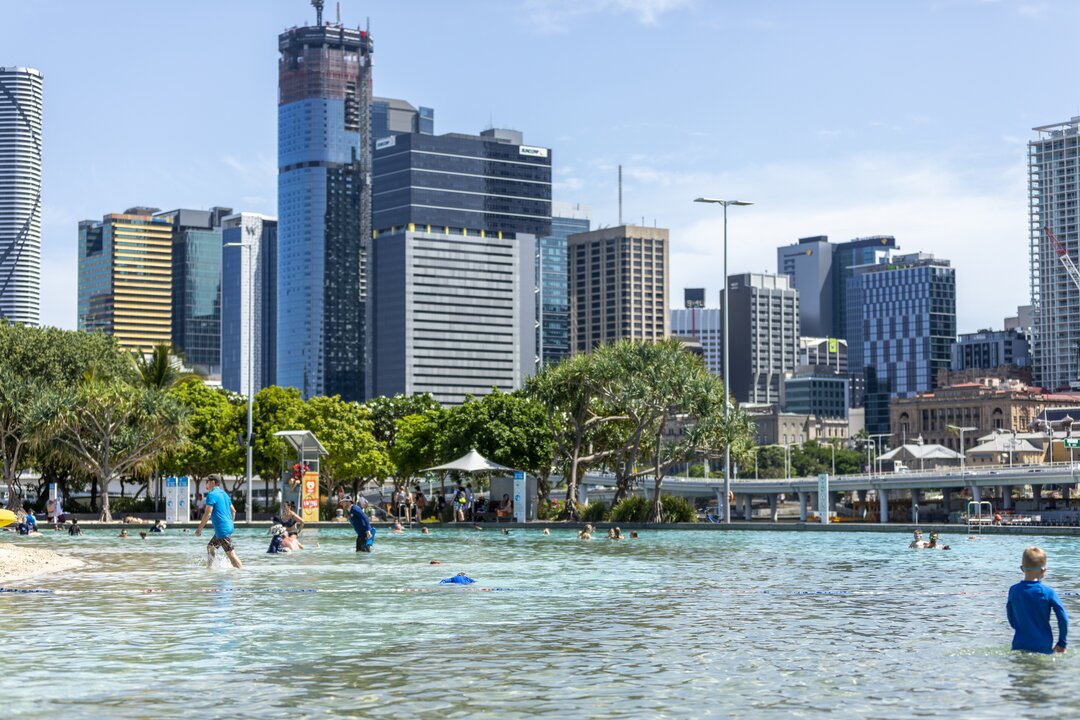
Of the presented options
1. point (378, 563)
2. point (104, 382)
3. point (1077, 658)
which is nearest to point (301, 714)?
point (1077, 658)

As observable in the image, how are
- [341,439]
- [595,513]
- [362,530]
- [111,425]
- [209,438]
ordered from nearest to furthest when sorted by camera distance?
[362,530] → [595,513] → [111,425] → [209,438] → [341,439]

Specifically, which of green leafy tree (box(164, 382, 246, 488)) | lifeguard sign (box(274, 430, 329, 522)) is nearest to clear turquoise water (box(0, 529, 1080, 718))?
lifeguard sign (box(274, 430, 329, 522))

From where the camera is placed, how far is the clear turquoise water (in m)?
13.0

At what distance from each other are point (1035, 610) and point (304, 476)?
48.0 m

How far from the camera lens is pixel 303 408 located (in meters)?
83.6

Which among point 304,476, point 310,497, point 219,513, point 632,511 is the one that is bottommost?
point 632,511

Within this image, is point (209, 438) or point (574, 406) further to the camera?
point (209, 438)

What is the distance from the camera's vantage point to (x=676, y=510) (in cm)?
6028

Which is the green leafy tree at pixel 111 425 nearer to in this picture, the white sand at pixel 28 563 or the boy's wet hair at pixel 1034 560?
the white sand at pixel 28 563

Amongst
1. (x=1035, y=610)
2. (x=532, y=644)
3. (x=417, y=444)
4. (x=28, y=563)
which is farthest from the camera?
(x=417, y=444)

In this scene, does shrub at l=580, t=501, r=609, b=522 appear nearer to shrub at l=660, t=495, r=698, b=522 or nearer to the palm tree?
shrub at l=660, t=495, r=698, b=522

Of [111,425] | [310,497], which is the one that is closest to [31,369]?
[111,425]

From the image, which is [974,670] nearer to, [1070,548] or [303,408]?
[1070,548]

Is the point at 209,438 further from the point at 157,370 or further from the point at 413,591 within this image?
the point at 413,591
